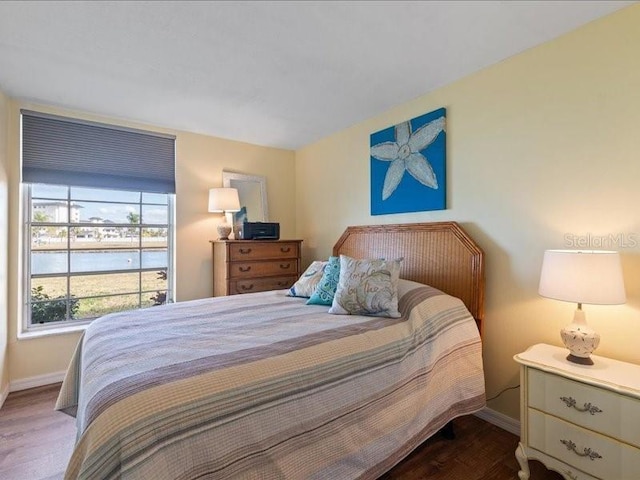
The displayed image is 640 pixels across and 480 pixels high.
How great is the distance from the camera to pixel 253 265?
3.23 metres

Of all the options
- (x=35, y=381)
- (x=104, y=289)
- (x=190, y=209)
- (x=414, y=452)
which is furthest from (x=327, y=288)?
(x=35, y=381)

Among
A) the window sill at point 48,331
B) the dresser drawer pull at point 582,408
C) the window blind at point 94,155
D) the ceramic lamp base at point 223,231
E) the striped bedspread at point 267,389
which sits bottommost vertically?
the window sill at point 48,331

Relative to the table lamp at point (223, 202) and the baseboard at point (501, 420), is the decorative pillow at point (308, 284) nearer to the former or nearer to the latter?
the table lamp at point (223, 202)

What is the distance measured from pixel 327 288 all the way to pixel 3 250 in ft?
8.25

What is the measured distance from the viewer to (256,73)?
2172 millimetres

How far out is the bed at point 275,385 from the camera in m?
0.96

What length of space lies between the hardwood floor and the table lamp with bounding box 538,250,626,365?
719mm

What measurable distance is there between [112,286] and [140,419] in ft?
8.55

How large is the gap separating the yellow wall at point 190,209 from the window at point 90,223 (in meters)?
0.09

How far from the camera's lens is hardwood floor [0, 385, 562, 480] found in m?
1.65

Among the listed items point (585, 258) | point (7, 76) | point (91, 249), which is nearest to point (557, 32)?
point (585, 258)

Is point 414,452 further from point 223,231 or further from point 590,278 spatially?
→ point 223,231

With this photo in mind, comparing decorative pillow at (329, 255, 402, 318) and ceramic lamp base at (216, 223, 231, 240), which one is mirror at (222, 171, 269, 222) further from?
decorative pillow at (329, 255, 402, 318)

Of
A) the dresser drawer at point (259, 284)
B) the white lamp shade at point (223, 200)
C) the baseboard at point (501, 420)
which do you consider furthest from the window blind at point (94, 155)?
the baseboard at point (501, 420)
